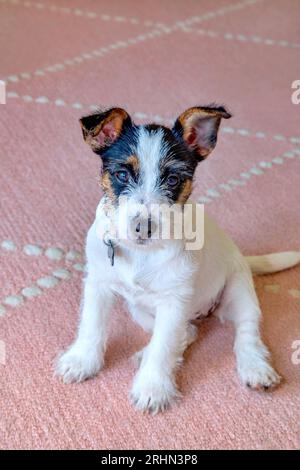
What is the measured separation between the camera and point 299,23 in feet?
12.6

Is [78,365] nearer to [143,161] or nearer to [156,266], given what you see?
[156,266]

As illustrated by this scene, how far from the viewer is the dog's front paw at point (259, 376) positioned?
1466 millimetres

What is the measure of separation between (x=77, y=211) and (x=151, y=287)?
0.77 meters

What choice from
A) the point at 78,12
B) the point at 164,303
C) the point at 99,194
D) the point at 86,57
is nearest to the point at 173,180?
the point at 164,303

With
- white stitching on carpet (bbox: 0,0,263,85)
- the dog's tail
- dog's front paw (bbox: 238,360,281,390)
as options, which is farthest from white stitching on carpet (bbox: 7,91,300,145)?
dog's front paw (bbox: 238,360,281,390)

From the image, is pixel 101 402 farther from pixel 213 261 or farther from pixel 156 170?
pixel 156 170

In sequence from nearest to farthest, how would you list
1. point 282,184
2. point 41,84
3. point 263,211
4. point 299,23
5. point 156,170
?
1. point 156,170
2. point 263,211
3. point 282,184
4. point 41,84
5. point 299,23

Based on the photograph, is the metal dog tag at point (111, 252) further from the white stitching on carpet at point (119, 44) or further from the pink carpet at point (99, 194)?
the white stitching on carpet at point (119, 44)

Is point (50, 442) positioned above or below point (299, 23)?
below

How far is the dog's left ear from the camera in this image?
4.31ft

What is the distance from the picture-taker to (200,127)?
1.37 meters

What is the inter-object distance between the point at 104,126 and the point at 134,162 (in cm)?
12

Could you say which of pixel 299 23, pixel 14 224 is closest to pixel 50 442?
pixel 14 224

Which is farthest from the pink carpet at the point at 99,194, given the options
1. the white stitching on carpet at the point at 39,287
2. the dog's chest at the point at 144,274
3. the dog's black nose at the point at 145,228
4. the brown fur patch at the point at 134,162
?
the brown fur patch at the point at 134,162
